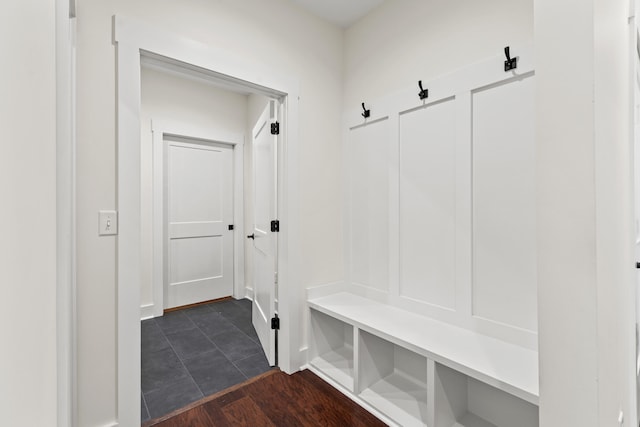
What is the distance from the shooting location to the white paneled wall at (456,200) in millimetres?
1516

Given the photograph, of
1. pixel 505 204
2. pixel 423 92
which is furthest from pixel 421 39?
pixel 505 204

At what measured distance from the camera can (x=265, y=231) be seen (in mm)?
2434

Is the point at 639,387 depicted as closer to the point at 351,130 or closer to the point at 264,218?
the point at 351,130

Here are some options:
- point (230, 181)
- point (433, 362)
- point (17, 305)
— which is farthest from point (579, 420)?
point (230, 181)

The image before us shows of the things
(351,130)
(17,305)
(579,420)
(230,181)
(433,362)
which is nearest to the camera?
(17,305)

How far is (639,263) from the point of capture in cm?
154

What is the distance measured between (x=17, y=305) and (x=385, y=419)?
1853mm

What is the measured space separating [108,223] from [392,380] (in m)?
1.90

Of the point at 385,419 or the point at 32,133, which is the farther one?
the point at 385,419

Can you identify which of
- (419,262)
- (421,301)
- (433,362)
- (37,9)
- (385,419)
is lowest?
(385,419)

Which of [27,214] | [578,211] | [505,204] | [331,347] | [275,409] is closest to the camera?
[27,214]

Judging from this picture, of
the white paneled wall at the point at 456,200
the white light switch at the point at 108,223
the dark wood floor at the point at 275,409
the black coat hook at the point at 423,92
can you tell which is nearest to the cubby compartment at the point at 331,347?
the dark wood floor at the point at 275,409

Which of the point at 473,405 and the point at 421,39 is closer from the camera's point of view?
the point at 473,405

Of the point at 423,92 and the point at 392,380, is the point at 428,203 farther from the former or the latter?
the point at 392,380
